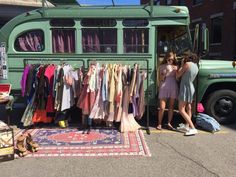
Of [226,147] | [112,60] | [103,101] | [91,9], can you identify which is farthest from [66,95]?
[226,147]

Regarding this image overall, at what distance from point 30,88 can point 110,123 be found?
1.88 metres

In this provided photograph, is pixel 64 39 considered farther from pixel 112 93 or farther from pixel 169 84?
pixel 169 84

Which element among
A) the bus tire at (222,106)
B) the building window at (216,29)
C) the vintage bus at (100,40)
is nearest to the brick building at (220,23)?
the building window at (216,29)

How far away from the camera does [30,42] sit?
311 inches

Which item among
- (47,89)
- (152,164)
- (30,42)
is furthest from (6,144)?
(30,42)

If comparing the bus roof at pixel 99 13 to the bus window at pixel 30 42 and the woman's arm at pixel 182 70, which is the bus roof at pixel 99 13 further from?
the woman's arm at pixel 182 70

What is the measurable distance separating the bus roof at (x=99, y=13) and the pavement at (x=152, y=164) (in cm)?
288

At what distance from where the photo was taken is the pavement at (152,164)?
16.8 ft

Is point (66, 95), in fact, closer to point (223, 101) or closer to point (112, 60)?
point (112, 60)

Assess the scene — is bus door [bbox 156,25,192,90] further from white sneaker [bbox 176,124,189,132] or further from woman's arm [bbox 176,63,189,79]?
white sneaker [bbox 176,124,189,132]

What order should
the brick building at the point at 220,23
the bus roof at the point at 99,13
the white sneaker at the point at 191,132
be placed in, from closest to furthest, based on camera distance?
the white sneaker at the point at 191,132 → the bus roof at the point at 99,13 → the brick building at the point at 220,23

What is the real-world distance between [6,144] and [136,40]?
365 cm

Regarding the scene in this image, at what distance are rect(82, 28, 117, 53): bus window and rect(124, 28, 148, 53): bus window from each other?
265 millimetres

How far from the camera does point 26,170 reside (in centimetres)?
526
